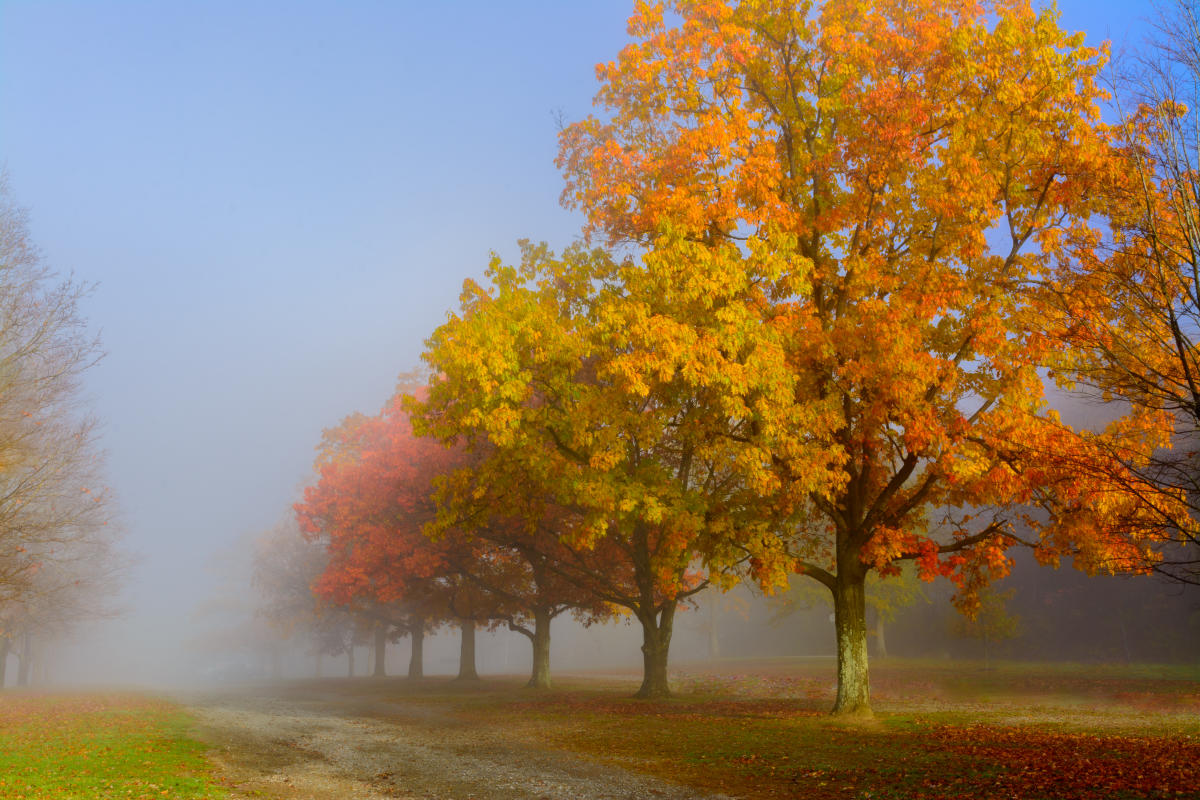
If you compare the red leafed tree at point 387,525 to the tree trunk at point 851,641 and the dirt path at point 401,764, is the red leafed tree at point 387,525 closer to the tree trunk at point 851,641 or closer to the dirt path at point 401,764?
the dirt path at point 401,764

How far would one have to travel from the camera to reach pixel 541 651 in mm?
34625

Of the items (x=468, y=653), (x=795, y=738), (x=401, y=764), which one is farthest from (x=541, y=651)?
(x=401, y=764)

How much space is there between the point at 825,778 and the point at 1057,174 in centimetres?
1406

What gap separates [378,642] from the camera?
52.4 metres

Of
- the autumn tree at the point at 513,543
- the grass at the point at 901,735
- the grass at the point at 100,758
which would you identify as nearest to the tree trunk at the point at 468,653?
the autumn tree at the point at 513,543

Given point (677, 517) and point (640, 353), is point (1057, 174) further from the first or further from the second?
point (677, 517)

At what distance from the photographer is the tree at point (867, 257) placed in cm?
1622

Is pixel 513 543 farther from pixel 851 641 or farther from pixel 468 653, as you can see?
pixel 468 653

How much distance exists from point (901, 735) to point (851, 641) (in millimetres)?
3539

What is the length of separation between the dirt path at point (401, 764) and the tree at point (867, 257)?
7.21m

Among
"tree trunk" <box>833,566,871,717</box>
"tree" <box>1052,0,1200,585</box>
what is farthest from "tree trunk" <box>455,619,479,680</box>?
"tree" <box>1052,0,1200,585</box>

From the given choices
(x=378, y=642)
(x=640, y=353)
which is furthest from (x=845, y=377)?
(x=378, y=642)

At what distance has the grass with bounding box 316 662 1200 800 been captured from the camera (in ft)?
34.5

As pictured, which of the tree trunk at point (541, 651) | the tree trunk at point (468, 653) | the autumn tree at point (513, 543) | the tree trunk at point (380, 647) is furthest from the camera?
the tree trunk at point (380, 647)
